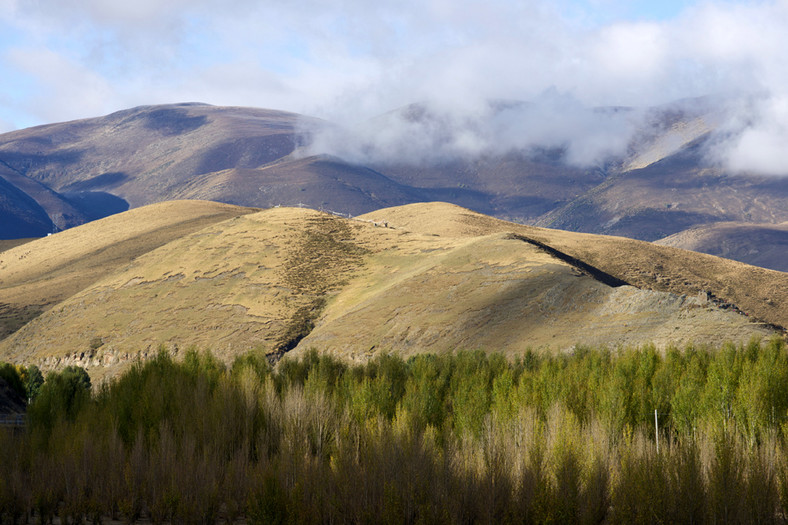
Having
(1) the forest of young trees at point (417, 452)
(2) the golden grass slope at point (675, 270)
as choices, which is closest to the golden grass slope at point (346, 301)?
(2) the golden grass slope at point (675, 270)

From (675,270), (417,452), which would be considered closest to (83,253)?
(675,270)

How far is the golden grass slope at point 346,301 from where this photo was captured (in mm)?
65000

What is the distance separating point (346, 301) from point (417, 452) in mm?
72242

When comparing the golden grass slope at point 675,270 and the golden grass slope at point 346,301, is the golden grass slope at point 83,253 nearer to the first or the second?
the golden grass slope at point 346,301

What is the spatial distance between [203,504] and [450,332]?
49.5 metres

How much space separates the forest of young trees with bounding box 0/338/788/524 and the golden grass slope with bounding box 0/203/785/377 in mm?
25699

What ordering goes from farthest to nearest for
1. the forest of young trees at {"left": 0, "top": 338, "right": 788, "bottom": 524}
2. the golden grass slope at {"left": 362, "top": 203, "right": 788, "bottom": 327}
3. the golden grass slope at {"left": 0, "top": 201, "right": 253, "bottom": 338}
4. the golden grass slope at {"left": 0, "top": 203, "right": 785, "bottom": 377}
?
the golden grass slope at {"left": 362, "top": 203, "right": 788, "bottom": 327} < the golden grass slope at {"left": 0, "top": 201, "right": 253, "bottom": 338} < the golden grass slope at {"left": 0, "top": 203, "right": 785, "bottom": 377} < the forest of young trees at {"left": 0, "top": 338, "right": 788, "bottom": 524}

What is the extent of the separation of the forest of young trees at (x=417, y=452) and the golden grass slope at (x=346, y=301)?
2570cm

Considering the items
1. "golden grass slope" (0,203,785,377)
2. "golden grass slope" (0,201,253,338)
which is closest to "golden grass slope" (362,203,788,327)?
"golden grass slope" (0,203,785,377)

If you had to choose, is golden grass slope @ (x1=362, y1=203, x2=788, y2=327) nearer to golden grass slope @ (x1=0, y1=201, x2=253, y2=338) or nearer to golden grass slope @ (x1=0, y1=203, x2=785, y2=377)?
golden grass slope @ (x1=0, y1=203, x2=785, y2=377)

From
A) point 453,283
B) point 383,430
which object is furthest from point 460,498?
point 453,283

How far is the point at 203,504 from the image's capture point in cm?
2348

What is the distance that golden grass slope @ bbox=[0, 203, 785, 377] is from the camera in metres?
65.0

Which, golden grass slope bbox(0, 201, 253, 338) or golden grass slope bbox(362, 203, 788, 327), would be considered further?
golden grass slope bbox(362, 203, 788, 327)
